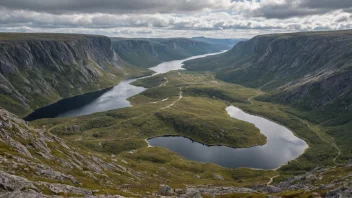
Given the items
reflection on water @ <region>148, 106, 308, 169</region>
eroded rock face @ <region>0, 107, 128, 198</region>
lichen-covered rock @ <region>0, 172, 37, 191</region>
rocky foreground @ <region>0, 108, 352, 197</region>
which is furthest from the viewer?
reflection on water @ <region>148, 106, 308, 169</region>

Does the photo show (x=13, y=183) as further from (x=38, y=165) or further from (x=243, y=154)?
(x=243, y=154)

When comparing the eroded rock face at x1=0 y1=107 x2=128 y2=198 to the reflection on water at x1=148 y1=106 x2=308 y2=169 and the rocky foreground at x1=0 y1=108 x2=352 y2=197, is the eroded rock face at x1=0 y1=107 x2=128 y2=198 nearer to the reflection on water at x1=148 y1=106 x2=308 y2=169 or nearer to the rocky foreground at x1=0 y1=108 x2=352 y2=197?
the rocky foreground at x1=0 y1=108 x2=352 y2=197

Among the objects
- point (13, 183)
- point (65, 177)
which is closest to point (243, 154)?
point (65, 177)

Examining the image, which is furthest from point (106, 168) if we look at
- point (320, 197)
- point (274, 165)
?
point (274, 165)

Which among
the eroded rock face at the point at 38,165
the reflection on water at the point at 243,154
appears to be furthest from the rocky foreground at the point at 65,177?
the reflection on water at the point at 243,154

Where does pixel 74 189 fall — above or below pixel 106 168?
above

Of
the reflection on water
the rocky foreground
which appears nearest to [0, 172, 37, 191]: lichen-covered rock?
the rocky foreground

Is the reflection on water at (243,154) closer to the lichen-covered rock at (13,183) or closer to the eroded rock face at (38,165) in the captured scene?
the eroded rock face at (38,165)

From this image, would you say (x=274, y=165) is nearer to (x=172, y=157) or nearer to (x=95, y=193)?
(x=172, y=157)
